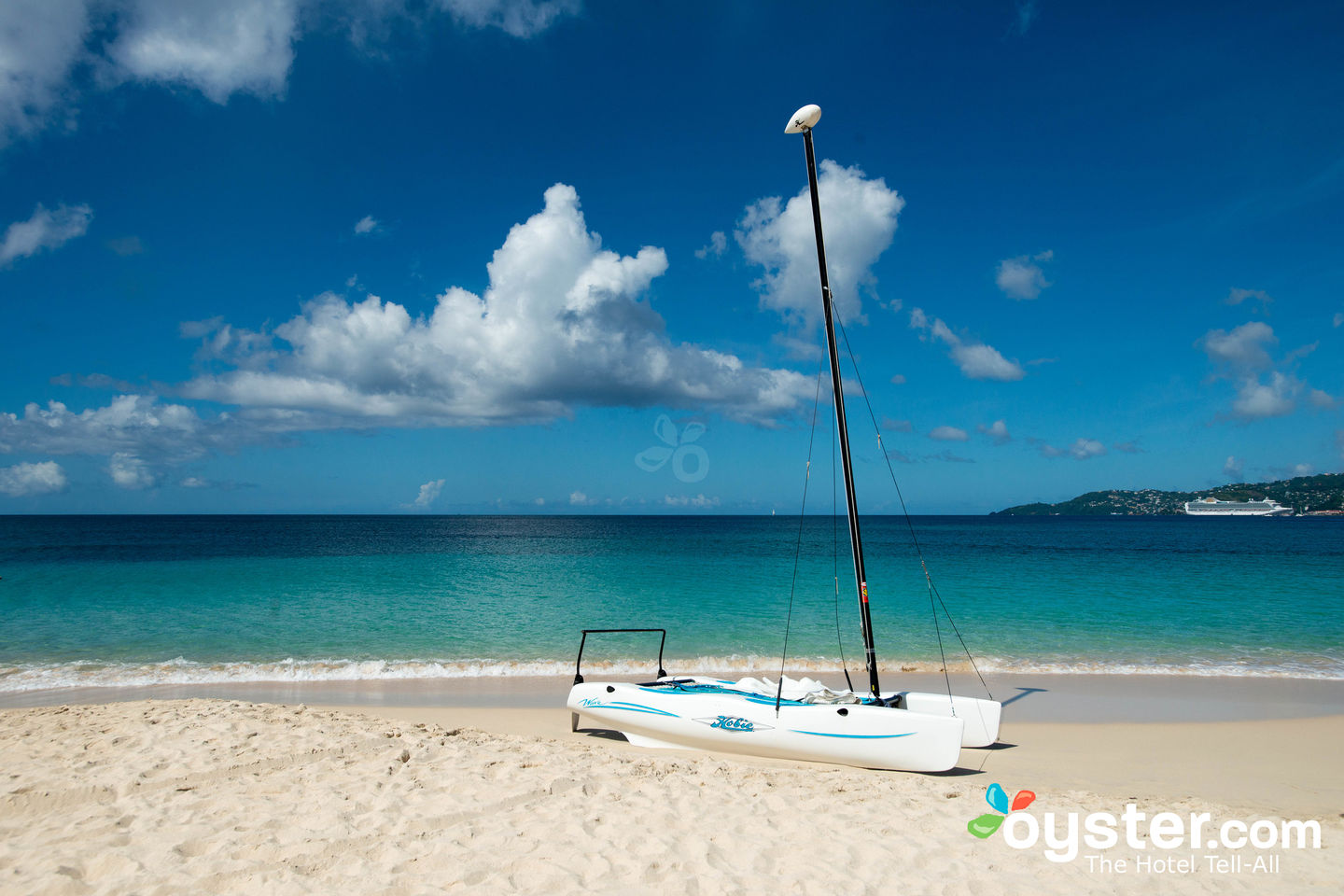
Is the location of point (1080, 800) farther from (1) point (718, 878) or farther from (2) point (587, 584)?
(2) point (587, 584)

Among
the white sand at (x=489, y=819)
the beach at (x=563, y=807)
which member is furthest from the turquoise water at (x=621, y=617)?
the white sand at (x=489, y=819)

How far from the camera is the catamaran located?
296 inches

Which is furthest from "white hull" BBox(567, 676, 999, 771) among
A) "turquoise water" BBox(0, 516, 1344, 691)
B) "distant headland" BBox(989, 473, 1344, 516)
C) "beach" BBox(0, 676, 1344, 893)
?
"distant headland" BBox(989, 473, 1344, 516)

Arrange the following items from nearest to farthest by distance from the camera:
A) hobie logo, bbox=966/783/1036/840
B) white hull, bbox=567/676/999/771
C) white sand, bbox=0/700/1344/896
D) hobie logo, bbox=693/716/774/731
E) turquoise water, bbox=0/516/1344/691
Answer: white sand, bbox=0/700/1344/896 < hobie logo, bbox=966/783/1036/840 < white hull, bbox=567/676/999/771 < hobie logo, bbox=693/716/774/731 < turquoise water, bbox=0/516/1344/691

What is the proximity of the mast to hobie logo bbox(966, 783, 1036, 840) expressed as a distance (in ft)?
6.08

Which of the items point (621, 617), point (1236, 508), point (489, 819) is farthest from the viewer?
point (1236, 508)

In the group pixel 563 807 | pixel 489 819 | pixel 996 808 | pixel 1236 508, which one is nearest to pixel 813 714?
pixel 996 808

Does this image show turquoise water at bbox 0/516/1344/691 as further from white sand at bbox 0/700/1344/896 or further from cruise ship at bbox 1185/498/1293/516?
cruise ship at bbox 1185/498/1293/516

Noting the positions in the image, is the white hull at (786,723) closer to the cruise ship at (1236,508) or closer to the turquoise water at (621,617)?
the turquoise water at (621,617)

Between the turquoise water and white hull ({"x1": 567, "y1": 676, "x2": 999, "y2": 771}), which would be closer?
white hull ({"x1": 567, "y1": 676, "x2": 999, "y2": 771})

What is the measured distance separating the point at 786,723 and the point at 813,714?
0.34m

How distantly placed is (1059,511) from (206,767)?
735 feet

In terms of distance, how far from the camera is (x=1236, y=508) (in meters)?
144

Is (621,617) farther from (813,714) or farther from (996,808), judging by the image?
(996,808)
